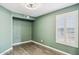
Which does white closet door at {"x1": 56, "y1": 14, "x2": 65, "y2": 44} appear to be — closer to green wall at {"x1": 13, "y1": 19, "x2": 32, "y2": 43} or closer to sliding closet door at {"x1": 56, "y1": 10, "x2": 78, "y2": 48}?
sliding closet door at {"x1": 56, "y1": 10, "x2": 78, "y2": 48}

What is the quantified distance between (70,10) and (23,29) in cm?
381

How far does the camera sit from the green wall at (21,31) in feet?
15.7

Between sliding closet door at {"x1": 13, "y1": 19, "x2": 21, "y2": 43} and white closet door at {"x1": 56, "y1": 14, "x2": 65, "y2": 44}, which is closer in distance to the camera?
white closet door at {"x1": 56, "y1": 14, "x2": 65, "y2": 44}

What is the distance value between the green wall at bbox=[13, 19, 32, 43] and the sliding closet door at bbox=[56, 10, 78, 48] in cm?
299

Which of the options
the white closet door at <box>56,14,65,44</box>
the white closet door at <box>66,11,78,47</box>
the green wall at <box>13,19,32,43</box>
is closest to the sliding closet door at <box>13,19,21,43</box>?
the green wall at <box>13,19,32,43</box>

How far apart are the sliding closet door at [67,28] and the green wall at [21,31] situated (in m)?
2.99

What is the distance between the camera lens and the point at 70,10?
113 inches

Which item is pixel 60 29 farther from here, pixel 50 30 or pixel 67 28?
pixel 50 30

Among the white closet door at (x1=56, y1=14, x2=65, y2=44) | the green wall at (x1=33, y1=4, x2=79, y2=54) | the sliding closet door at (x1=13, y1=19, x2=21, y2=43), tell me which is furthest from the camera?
the sliding closet door at (x1=13, y1=19, x2=21, y2=43)

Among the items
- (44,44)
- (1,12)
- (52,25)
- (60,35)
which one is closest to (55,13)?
(52,25)

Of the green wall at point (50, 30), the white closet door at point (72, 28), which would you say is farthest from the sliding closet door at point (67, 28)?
the green wall at point (50, 30)

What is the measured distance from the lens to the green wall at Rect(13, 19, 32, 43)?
4789 millimetres

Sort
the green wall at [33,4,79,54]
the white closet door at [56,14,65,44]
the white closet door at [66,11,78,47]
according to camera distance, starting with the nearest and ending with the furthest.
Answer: the white closet door at [66,11,78,47] < the green wall at [33,4,79,54] < the white closet door at [56,14,65,44]
